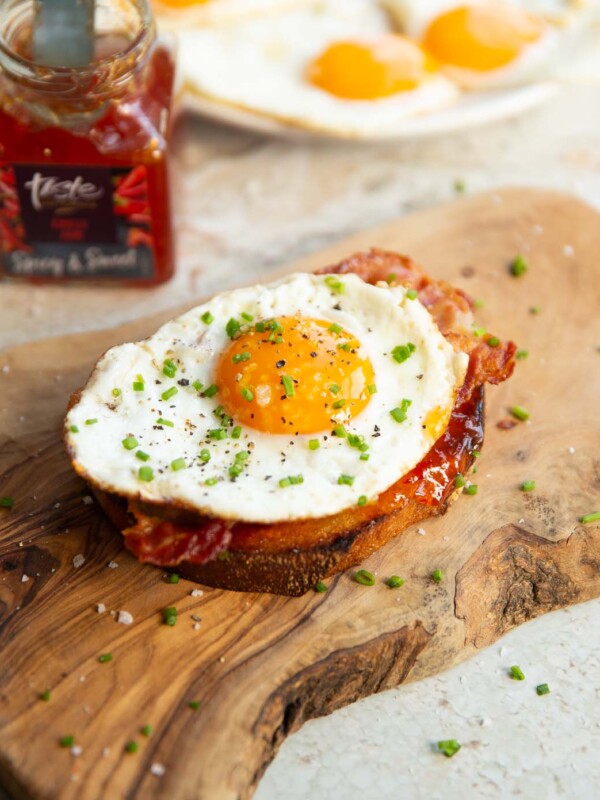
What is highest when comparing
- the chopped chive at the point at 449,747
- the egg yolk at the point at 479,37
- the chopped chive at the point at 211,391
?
the egg yolk at the point at 479,37

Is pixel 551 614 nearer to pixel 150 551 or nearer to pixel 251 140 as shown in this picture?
pixel 150 551

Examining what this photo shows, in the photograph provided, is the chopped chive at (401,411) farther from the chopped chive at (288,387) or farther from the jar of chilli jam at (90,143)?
the jar of chilli jam at (90,143)

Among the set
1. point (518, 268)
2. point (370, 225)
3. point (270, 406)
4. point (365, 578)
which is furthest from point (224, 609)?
point (370, 225)

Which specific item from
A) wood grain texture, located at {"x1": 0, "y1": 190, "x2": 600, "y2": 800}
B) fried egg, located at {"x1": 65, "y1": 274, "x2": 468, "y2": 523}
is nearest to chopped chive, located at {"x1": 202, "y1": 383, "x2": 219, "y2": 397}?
fried egg, located at {"x1": 65, "y1": 274, "x2": 468, "y2": 523}

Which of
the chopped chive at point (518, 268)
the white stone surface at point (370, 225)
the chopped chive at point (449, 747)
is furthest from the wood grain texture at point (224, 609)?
the chopped chive at point (518, 268)

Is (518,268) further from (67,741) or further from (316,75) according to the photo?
(67,741)

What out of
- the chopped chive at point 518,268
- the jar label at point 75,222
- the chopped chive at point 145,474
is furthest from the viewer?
the chopped chive at point 518,268
